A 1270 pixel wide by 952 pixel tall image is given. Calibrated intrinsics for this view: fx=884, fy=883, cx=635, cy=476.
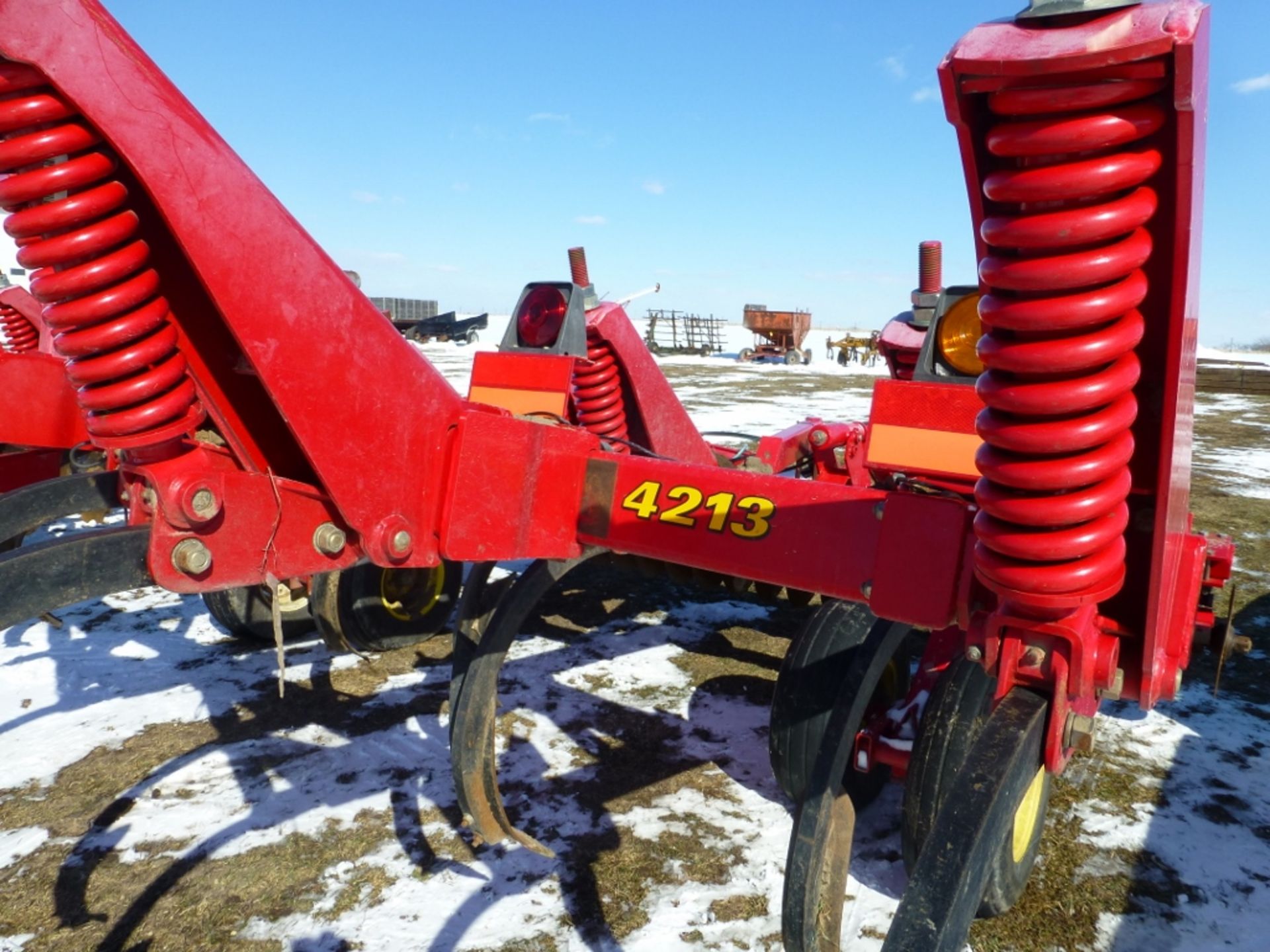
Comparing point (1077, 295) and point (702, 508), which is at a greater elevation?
point (1077, 295)

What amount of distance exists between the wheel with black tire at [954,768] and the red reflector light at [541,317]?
2097mm

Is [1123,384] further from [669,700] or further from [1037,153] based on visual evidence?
[669,700]

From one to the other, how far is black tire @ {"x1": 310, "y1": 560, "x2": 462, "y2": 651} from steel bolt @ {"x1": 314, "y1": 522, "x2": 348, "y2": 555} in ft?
6.71

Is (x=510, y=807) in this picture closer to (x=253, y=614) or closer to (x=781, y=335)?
(x=253, y=614)

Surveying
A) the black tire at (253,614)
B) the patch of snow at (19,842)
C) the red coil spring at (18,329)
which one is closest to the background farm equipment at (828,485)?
the patch of snow at (19,842)

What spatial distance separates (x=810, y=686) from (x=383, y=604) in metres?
2.29

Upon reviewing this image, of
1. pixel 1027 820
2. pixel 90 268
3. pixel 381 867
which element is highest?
pixel 90 268

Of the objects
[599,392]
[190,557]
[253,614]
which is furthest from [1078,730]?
[253,614]

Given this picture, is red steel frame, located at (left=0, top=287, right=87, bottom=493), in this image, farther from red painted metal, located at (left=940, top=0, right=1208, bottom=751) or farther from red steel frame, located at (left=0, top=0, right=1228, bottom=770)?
red painted metal, located at (left=940, top=0, right=1208, bottom=751)

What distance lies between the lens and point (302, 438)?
5.12 ft

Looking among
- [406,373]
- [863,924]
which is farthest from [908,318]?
[406,373]

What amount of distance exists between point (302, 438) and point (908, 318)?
2.93 m

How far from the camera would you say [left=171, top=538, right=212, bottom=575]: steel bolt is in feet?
4.87

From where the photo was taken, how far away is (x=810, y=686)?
108 inches
